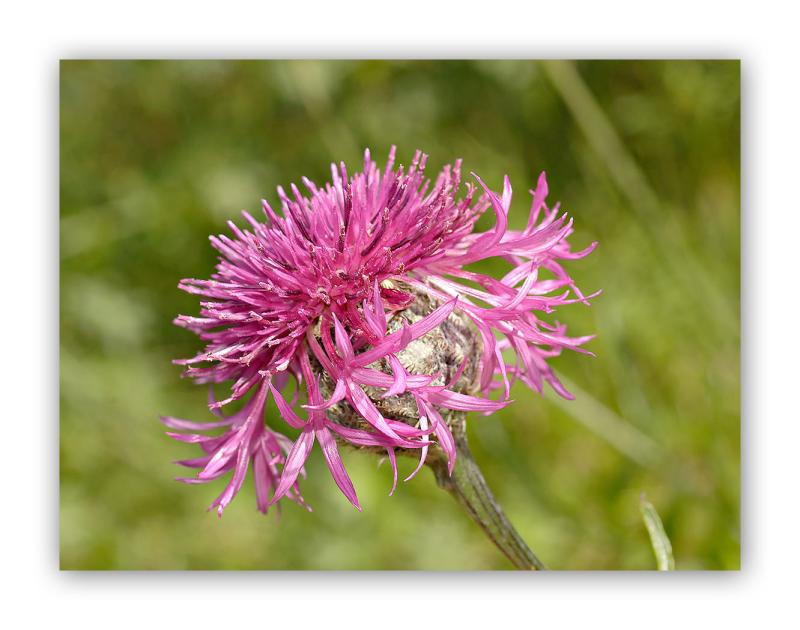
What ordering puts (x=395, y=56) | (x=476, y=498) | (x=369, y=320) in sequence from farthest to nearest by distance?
(x=395, y=56)
(x=476, y=498)
(x=369, y=320)

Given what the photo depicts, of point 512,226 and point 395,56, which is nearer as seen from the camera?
point 395,56

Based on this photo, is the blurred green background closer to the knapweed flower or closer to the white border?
the white border

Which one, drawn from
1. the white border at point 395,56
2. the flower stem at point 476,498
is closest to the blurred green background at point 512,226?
the white border at point 395,56

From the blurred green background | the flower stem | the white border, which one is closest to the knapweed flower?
the flower stem

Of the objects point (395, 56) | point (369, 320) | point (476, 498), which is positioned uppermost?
point (395, 56)

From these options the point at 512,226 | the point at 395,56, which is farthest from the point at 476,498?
the point at 512,226

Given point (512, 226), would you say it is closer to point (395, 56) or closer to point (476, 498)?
point (395, 56)

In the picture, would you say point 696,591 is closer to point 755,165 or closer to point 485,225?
point 755,165
